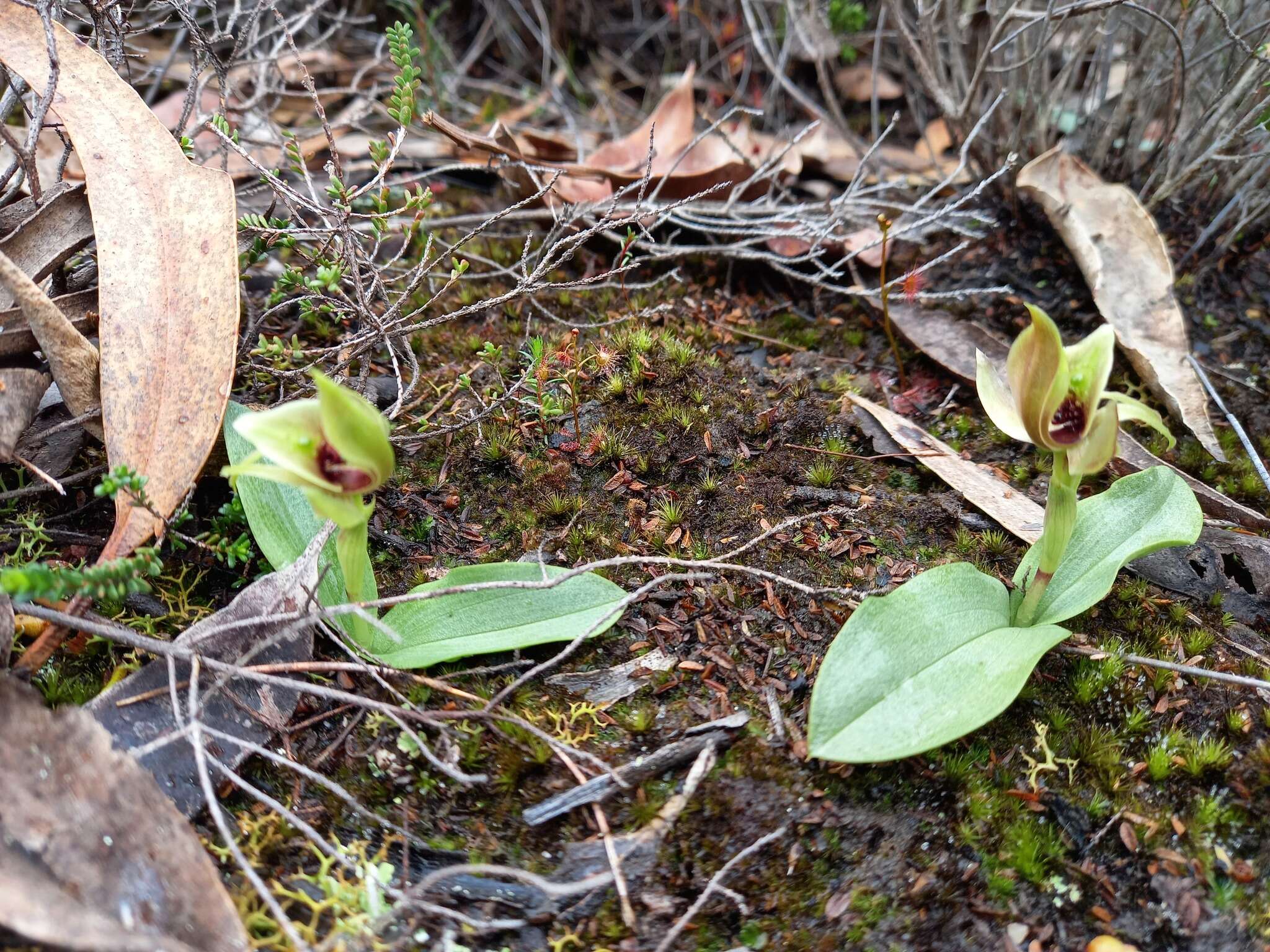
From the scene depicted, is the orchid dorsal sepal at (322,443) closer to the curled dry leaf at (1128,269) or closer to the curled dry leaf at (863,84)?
the curled dry leaf at (1128,269)

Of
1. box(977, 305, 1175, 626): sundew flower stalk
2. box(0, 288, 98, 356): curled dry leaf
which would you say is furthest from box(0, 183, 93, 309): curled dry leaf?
box(977, 305, 1175, 626): sundew flower stalk

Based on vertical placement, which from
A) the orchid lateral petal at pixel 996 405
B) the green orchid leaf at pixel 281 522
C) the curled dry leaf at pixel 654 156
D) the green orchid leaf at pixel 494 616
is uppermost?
the curled dry leaf at pixel 654 156

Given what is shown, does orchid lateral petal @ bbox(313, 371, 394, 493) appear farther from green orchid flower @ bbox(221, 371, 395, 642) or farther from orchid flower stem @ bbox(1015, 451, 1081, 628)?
orchid flower stem @ bbox(1015, 451, 1081, 628)

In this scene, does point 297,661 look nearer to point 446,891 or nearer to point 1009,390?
point 446,891

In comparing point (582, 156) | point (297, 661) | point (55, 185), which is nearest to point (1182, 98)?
point (582, 156)

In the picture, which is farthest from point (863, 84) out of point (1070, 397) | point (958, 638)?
point (958, 638)

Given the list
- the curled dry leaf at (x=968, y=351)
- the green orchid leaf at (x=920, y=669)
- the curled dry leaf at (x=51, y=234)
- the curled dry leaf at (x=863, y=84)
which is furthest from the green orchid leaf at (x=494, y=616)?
the curled dry leaf at (x=863, y=84)
